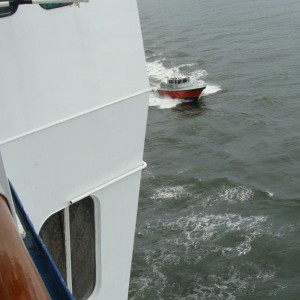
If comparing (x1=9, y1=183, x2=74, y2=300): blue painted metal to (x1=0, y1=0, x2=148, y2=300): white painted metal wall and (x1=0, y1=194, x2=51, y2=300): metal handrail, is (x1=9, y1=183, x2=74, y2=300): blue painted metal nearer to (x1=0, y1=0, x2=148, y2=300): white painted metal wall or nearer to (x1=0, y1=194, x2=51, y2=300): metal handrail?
(x1=0, y1=194, x2=51, y2=300): metal handrail

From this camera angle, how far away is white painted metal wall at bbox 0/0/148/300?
380 cm

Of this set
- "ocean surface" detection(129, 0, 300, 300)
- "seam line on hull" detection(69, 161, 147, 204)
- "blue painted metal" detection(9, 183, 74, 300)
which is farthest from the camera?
"ocean surface" detection(129, 0, 300, 300)

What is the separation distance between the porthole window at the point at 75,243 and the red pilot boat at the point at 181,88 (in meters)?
31.7

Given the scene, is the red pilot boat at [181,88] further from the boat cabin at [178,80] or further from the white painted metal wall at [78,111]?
the white painted metal wall at [78,111]

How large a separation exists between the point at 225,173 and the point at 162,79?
18.7m

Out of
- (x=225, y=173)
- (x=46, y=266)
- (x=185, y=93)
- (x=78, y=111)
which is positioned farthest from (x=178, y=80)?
(x=46, y=266)

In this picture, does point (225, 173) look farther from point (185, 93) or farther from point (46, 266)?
point (46, 266)

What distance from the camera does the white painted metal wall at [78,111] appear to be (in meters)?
3.80

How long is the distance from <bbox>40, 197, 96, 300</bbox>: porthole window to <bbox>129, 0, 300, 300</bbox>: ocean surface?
1195cm

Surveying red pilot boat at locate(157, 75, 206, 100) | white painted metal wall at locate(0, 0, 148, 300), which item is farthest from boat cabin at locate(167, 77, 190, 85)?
white painted metal wall at locate(0, 0, 148, 300)

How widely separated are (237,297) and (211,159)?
11450 mm

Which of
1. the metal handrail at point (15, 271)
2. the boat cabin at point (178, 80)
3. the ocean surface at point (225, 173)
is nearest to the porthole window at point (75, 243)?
the metal handrail at point (15, 271)

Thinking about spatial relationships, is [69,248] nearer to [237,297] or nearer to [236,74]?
[237,297]

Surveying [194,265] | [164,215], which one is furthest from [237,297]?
[164,215]
